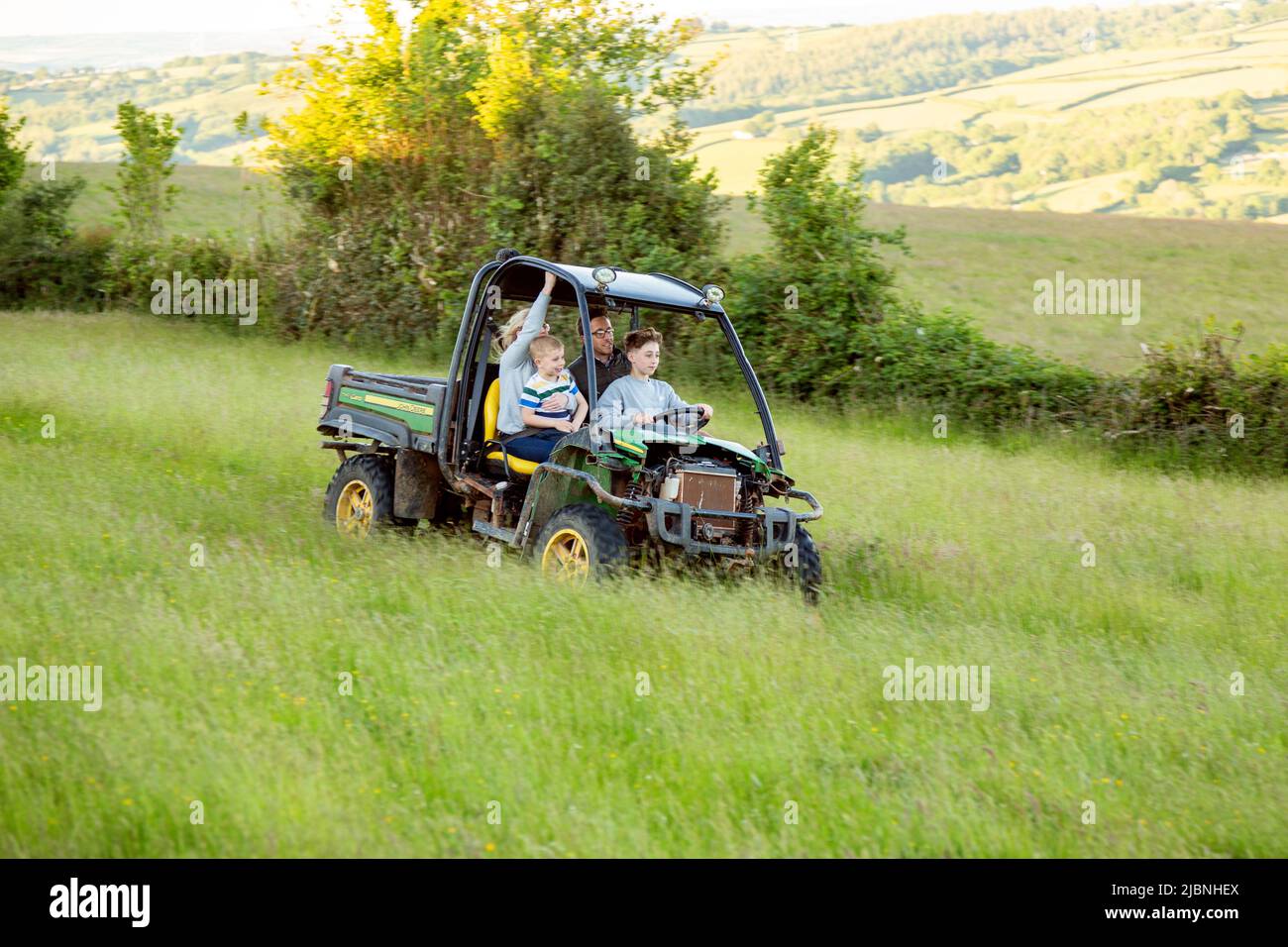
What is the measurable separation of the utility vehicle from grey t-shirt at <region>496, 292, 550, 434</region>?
19 centimetres

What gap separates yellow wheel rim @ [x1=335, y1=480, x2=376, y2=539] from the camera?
9.34 metres

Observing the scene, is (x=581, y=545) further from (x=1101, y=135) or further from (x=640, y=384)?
(x=1101, y=135)

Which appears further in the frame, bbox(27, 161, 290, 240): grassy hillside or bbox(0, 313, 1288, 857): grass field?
bbox(27, 161, 290, 240): grassy hillside

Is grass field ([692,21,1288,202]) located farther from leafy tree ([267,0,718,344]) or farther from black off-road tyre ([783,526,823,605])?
black off-road tyre ([783,526,823,605])

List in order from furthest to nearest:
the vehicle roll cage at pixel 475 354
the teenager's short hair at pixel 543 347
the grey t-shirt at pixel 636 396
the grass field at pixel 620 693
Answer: the vehicle roll cage at pixel 475 354 → the teenager's short hair at pixel 543 347 → the grey t-shirt at pixel 636 396 → the grass field at pixel 620 693

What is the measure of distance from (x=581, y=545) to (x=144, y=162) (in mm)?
21764

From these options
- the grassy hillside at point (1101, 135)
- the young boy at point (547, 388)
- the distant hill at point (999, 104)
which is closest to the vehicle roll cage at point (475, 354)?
the young boy at point (547, 388)

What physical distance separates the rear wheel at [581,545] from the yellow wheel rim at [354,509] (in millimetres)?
2141

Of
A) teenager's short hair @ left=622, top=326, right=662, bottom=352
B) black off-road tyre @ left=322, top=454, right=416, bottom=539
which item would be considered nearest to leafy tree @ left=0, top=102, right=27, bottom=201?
black off-road tyre @ left=322, top=454, right=416, bottom=539

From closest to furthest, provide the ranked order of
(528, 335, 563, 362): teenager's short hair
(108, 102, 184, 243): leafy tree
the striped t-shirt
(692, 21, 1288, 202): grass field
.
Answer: (528, 335, 563, 362): teenager's short hair, the striped t-shirt, (108, 102, 184, 243): leafy tree, (692, 21, 1288, 202): grass field

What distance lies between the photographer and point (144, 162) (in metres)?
25.8

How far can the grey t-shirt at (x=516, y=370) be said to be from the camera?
320 inches

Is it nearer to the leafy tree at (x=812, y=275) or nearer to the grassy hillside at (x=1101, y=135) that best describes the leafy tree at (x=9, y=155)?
the leafy tree at (x=812, y=275)
